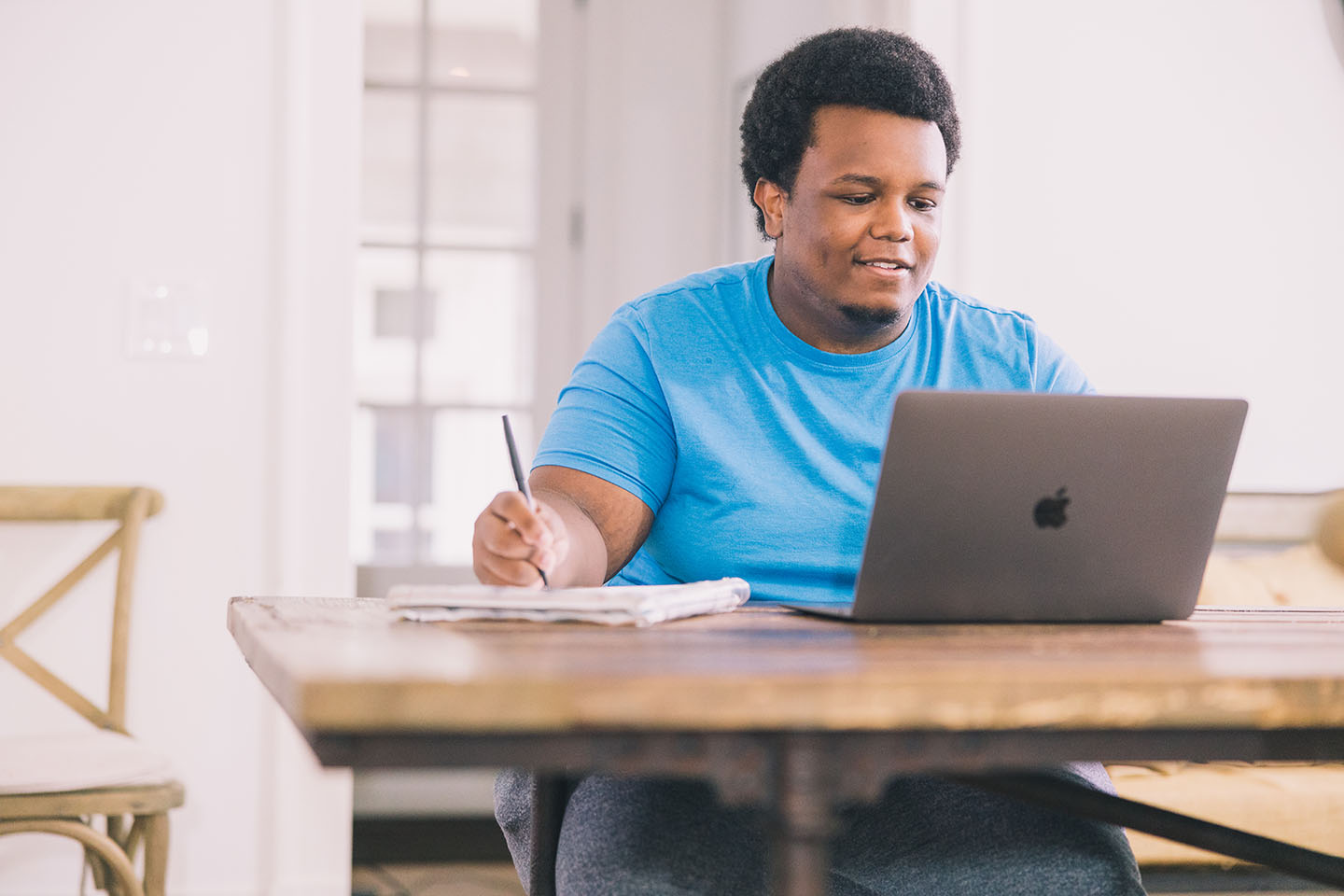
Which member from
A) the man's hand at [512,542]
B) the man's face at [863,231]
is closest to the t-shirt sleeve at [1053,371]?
the man's face at [863,231]

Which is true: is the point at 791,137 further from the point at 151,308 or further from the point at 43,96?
the point at 43,96

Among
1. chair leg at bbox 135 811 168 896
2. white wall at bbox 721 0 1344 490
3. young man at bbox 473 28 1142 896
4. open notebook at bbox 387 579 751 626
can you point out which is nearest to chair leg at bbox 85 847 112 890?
chair leg at bbox 135 811 168 896

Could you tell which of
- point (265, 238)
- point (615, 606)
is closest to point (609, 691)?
point (615, 606)

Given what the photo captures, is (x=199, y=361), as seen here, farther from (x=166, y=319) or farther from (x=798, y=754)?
(x=798, y=754)

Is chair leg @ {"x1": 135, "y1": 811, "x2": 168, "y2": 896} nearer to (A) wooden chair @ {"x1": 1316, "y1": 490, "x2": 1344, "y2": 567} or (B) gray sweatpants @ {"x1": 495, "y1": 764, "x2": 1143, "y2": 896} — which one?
(B) gray sweatpants @ {"x1": 495, "y1": 764, "x2": 1143, "y2": 896}

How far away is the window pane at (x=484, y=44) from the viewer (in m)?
3.37

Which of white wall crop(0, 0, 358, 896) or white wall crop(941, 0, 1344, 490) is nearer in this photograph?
white wall crop(0, 0, 358, 896)

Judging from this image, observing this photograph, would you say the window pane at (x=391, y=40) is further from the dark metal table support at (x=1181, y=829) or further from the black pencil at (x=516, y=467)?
the dark metal table support at (x=1181, y=829)

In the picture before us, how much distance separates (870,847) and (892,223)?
644 mm

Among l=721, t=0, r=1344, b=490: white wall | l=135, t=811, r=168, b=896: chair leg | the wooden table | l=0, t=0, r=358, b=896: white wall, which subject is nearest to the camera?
the wooden table

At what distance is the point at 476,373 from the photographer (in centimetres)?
340

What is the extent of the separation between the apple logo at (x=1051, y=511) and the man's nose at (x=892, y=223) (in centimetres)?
53

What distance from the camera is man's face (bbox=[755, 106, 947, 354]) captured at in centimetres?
132

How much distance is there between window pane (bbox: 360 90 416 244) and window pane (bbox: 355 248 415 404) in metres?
0.06
